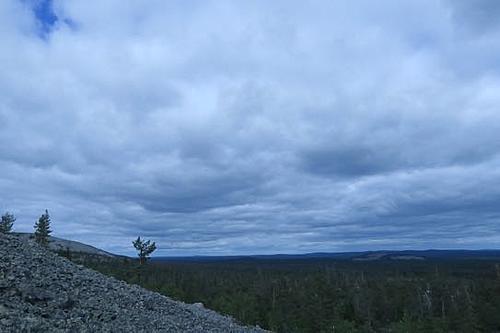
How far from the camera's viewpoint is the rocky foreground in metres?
14.8

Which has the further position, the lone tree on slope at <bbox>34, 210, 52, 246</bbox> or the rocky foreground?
the lone tree on slope at <bbox>34, 210, 52, 246</bbox>

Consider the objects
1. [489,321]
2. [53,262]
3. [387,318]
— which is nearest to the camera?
[53,262]

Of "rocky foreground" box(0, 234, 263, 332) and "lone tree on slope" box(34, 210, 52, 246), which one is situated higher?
"lone tree on slope" box(34, 210, 52, 246)

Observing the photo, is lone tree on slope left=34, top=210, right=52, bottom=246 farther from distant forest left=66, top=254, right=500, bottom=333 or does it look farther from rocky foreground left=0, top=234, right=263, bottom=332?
rocky foreground left=0, top=234, right=263, bottom=332

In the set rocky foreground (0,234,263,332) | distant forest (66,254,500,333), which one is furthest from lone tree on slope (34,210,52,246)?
rocky foreground (0,234,263,332)

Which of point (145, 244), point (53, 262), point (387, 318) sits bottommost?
point (387, 318)

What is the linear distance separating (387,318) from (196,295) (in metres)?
35.1

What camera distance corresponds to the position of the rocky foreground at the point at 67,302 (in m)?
14.8

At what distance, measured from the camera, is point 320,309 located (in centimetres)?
7419

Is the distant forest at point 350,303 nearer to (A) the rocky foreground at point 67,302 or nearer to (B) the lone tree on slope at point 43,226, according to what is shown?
(B) the lone tree on slope at point 43,226

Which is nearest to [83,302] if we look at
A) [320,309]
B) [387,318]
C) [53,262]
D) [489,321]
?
[53,262]

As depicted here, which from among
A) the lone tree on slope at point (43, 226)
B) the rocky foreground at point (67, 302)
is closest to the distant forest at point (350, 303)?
the lone tree on slope at point (43, 226)

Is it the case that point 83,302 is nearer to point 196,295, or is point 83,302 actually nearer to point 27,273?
point 27,273

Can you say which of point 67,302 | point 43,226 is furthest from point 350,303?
point 67,302
